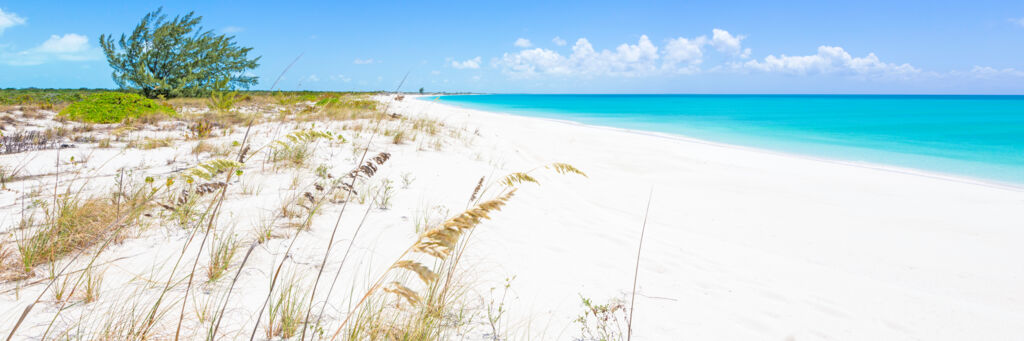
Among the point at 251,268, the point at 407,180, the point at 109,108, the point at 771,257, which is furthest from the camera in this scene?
the point at 109,108

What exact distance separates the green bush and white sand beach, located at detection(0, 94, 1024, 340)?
2636 mm

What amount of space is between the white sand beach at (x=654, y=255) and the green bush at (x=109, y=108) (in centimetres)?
264

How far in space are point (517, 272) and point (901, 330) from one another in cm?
229

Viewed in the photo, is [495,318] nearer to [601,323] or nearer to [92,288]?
[601,323]

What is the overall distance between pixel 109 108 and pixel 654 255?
30.6 ft

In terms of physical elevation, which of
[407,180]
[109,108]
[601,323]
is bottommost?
[601,323]

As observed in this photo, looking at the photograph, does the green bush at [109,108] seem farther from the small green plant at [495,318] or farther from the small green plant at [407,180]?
the small green plant at [495,318]

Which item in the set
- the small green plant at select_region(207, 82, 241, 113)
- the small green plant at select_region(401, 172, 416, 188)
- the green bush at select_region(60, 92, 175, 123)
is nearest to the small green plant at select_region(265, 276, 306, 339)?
the small green plant at select_region(207, 82, 241, 113)

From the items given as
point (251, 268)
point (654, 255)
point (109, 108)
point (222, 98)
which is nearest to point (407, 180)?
point (222, 98)

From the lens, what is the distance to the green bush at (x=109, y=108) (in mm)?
6719

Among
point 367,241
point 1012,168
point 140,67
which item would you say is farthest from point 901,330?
point 140,67

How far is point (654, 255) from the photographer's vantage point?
304 cm

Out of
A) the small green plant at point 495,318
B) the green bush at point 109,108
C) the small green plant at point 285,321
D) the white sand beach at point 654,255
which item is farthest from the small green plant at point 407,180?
the green bush at point 109,108

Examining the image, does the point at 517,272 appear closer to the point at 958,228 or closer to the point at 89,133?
the point at 958,228
